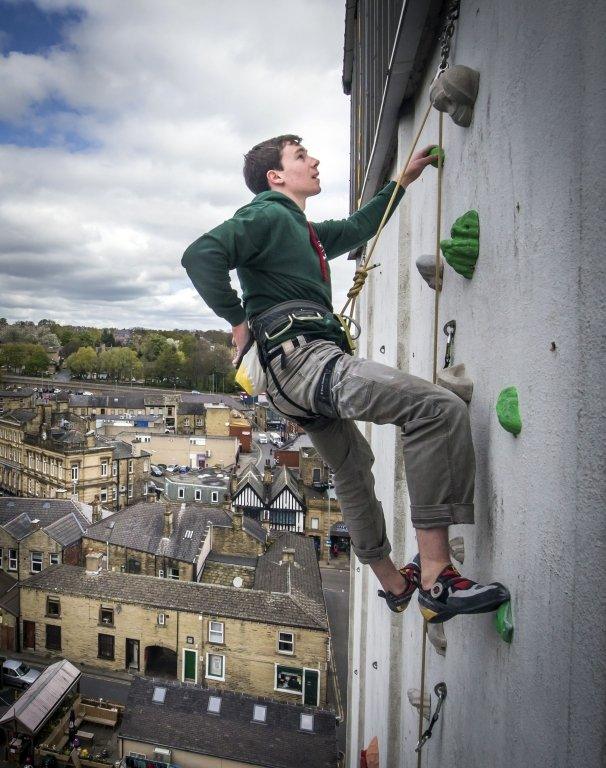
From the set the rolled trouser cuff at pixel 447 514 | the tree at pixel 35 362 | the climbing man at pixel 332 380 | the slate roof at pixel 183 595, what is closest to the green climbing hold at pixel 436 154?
the climbing man at pixel 332 380

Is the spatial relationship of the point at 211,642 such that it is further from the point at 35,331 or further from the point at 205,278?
the point at 35,331

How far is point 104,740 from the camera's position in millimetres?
15930

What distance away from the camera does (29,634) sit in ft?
64.3

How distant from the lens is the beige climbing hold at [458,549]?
2.42 m

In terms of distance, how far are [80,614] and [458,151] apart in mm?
21003

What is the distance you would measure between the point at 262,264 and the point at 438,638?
216 centimetres

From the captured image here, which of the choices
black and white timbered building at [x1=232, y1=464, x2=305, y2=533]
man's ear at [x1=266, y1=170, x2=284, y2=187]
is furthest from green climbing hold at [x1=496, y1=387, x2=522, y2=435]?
black and white timbered building at [x1=232, y1=464, x2=305, y2=533]

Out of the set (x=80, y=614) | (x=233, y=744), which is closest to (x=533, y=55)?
(x=233, y=744)

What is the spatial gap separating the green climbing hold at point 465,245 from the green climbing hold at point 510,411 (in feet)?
2.12

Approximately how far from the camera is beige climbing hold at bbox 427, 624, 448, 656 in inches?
105

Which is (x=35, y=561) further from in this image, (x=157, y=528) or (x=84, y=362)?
(x=84, y=362)

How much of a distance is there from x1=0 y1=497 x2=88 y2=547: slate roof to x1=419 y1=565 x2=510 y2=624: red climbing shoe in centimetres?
2296

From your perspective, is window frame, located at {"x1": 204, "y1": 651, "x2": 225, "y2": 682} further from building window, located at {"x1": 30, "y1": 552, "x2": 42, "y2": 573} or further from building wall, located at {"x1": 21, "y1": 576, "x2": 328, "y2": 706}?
building window, located at {"x1": 30, "y1": 552, "x2": 42, "y2": 573}

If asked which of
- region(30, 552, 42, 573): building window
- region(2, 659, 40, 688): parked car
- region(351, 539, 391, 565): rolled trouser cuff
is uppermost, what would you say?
region(351, 539, 391, 565): rolled trouser cuff
